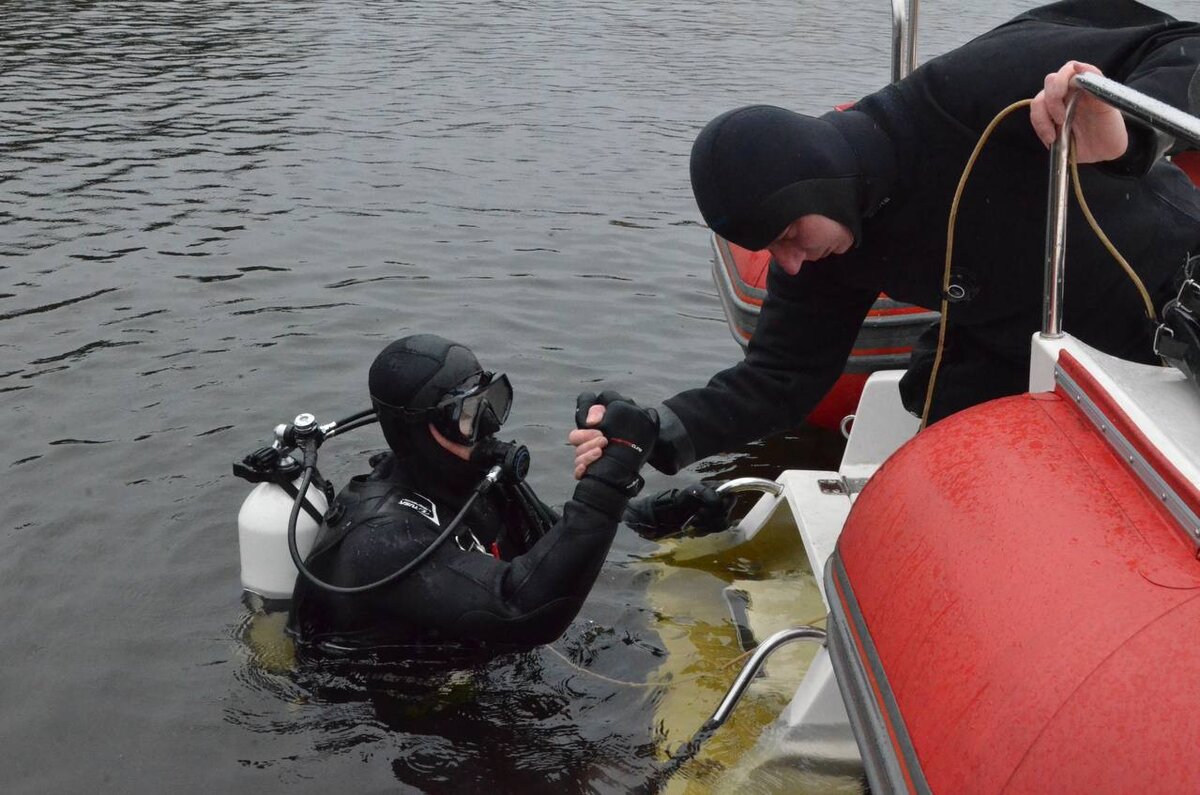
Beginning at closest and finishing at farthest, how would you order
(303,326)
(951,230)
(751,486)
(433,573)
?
(951,230), (433,573), (751,486), (303,326)

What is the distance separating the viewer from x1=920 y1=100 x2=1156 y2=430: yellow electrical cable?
2516 mm

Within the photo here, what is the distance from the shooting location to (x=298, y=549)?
11.8 feet

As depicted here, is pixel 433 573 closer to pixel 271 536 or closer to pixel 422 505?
pixel 422 505

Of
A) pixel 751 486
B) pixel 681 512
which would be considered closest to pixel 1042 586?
pixel 751 486

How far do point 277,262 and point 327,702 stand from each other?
491 cm

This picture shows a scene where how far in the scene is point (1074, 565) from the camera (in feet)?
6.21

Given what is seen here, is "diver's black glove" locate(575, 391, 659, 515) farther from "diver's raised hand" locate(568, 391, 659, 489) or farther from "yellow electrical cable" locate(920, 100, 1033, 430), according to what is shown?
"yellow electrical cable" locate(920, 100, 1033, 430)

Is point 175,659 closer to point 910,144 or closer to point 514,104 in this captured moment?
point 910,144

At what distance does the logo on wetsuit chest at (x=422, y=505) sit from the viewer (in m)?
3.59

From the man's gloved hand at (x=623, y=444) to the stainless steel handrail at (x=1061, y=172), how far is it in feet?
3.60

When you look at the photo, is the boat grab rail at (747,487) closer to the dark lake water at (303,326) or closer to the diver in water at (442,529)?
the dark lake water at (303,326)

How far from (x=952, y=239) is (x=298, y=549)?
6.44 feet

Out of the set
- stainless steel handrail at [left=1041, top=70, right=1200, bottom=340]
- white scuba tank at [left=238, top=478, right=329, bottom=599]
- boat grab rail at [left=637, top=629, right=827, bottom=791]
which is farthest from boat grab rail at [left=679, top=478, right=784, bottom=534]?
stainless steel handrail at [left=1041, top=70, right=1200, bottom=340]

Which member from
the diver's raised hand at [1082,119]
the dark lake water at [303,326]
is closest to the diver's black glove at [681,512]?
the dark lake water at [303,326]
